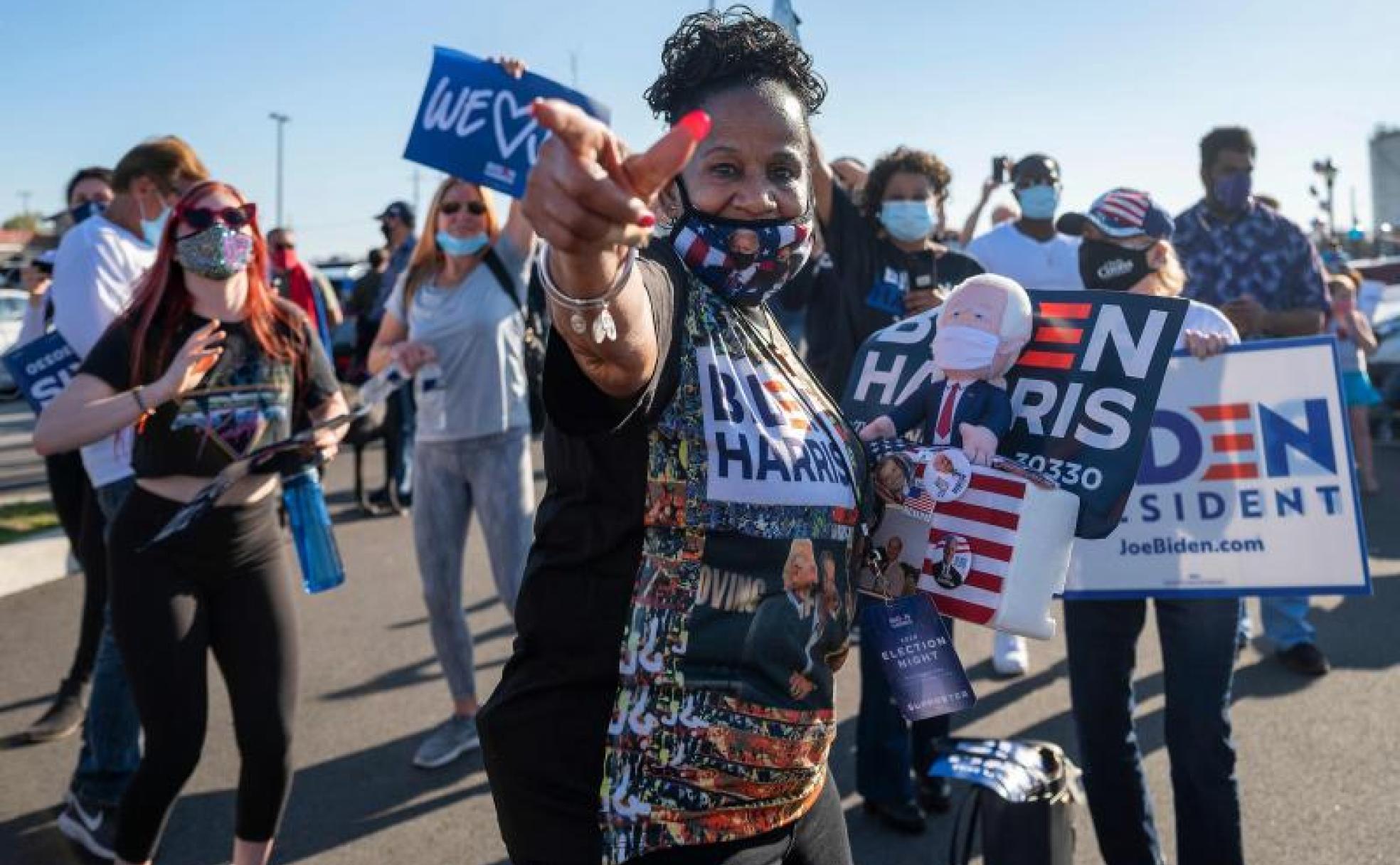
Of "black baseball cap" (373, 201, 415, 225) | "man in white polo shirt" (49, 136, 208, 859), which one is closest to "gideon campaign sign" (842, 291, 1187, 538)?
"man in white polo shirt" (49, 136, 208, 859)

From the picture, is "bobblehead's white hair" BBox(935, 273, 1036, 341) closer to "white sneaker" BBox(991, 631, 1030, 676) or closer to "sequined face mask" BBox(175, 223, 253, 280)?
"sequined face mask" BBox(175, 223, 253, 280)

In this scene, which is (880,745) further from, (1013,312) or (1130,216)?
(1013,312)

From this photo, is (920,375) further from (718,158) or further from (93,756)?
(93,756)

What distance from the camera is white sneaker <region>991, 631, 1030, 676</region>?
17.4ft

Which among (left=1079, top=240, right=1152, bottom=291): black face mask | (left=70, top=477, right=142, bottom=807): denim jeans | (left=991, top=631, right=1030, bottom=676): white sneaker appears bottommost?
(left=991, top=631, right=1030, bottom=676): white sneaker

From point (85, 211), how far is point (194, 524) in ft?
9.15

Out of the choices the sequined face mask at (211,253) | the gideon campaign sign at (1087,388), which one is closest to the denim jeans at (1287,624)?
the gideon campaign sign at (1087,388)

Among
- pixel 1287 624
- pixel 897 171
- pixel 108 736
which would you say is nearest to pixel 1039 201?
pixel 897 171

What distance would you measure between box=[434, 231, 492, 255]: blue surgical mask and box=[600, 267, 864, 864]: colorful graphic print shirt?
9.85ft

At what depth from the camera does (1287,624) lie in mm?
5387

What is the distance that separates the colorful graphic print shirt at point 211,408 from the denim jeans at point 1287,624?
4.47m

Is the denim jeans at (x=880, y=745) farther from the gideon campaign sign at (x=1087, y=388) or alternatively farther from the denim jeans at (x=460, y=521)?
the gideon campaign sign at (x=1087, y=388)

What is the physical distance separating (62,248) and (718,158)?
11.2 feet

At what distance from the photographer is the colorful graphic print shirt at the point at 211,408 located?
317 centimetres
